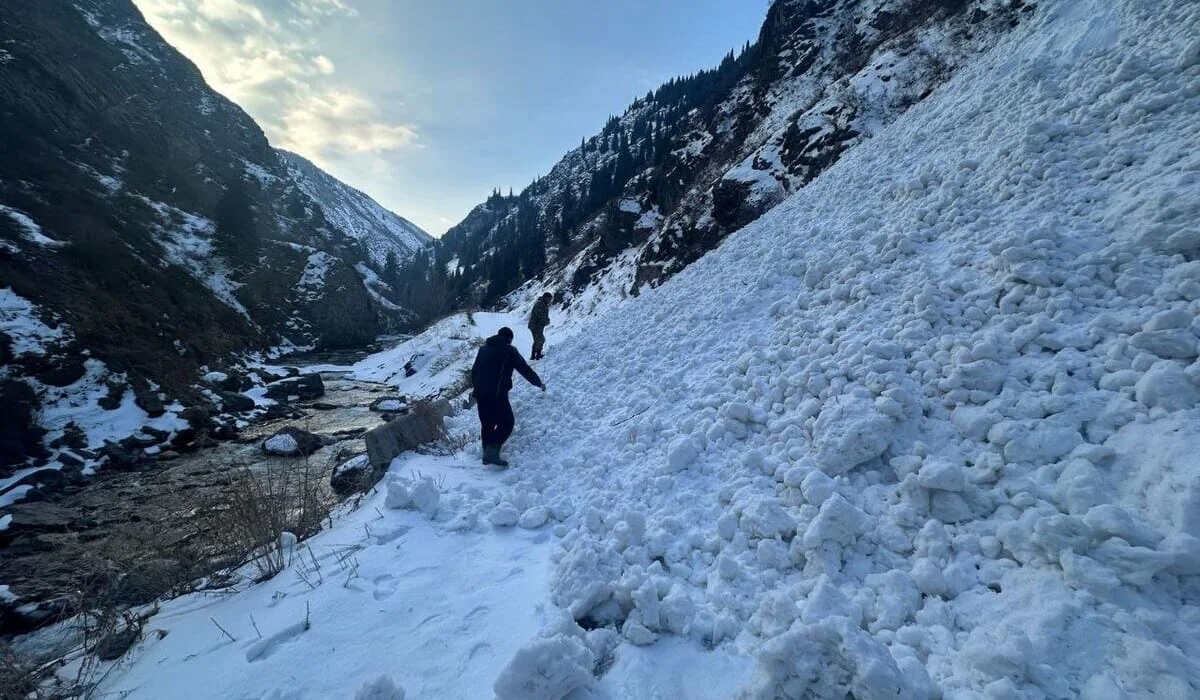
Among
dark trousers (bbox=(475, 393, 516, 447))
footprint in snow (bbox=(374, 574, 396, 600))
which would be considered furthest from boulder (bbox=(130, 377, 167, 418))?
footprint in snow (bbox=(374, 574, 396, 600))

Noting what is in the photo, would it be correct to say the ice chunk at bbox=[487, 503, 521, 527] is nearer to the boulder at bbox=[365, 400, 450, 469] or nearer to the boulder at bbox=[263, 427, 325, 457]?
the boulder at bbox=[365, 400, 450, 469]

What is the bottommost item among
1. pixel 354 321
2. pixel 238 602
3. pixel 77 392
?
pixel 238 602

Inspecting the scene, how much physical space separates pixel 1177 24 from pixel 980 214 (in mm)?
4204

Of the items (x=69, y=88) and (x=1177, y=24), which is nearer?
(x=1177, y=24)

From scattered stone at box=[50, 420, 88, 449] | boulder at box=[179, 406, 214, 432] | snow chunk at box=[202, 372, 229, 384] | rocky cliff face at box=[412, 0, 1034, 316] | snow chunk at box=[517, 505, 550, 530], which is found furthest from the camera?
snow chunk at box=[202, 372, 229, 384]

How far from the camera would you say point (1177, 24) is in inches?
244

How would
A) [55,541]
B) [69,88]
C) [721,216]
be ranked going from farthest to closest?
[69,88], [721,216], [55,541]

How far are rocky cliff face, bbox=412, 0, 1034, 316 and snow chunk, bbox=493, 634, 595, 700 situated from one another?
18.6 m

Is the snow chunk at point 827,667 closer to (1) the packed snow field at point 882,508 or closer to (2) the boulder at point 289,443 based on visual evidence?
(1) the packed snow field at point 882,508

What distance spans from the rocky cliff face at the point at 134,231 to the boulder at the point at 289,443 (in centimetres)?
443

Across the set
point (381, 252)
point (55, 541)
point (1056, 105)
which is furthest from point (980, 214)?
point (381, 252)

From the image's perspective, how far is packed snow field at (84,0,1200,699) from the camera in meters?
2.04

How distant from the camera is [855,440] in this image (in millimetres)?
3385

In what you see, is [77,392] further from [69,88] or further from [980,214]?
[69,88]
